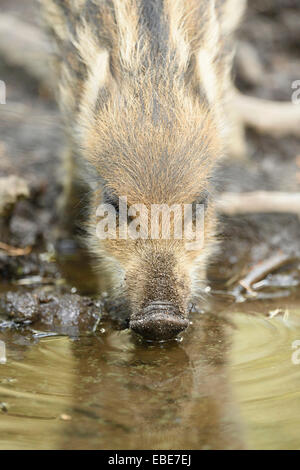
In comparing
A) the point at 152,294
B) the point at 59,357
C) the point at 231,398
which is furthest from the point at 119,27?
the point at 231,398

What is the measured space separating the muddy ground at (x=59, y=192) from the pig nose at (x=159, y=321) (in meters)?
0.54

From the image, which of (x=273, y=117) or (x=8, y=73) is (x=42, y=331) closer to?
(x=273, y=117)

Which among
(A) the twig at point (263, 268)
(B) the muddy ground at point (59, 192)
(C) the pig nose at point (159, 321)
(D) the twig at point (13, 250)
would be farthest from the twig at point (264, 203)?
(C) the pig nose at point (159, 321)

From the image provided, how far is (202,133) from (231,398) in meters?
1.85

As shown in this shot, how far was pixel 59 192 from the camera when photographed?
6133 mm

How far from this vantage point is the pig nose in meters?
3.35

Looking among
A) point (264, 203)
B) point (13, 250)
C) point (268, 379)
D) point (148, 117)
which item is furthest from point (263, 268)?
point (13, 250)

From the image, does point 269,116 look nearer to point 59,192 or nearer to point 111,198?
point 59,192

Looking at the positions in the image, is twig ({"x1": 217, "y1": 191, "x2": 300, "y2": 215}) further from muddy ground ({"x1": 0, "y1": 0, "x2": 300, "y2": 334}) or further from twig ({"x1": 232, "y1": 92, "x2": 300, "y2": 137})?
twig ({"x1": 232, "y1": 92, "x2": 300, "y2": 137})

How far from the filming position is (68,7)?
5.16 meters

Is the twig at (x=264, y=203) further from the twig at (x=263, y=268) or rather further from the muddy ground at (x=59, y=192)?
the twig at (x=263, y=268)

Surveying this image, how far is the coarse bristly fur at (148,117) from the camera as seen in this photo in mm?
3709

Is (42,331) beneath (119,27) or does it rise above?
beneath

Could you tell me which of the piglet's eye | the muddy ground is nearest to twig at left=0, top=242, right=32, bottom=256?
the muddy ground
